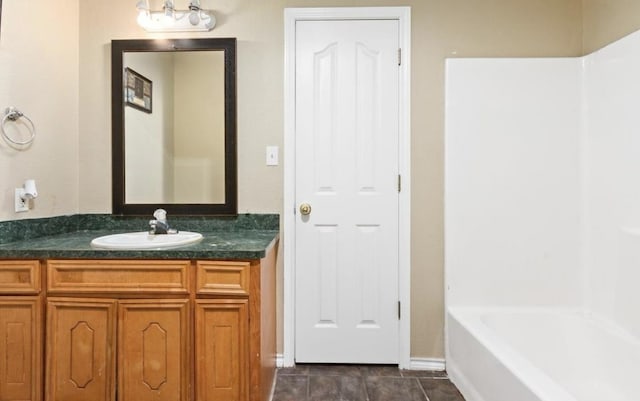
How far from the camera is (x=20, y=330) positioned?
1422 mm

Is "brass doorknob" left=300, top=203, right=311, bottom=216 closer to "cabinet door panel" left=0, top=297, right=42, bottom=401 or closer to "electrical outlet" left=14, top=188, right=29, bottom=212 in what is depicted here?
"cabinet door panel" left=0, top=297, right=42, bottom=401

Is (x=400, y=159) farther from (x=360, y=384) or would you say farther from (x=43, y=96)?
(x=43, y=96)

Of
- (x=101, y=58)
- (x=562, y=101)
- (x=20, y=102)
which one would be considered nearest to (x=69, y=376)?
(x=20, y=102)

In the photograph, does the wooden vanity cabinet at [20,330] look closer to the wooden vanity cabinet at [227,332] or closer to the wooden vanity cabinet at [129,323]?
the wooden vanity cabinet at [129,323]

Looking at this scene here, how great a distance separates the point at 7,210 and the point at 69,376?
0.82 metres

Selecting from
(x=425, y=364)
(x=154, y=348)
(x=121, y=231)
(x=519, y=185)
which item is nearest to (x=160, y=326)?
(x=154, y=348)

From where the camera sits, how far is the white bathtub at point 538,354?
4.52ft

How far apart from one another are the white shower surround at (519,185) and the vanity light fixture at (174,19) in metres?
1.43

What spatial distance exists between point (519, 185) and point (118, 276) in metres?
2.08

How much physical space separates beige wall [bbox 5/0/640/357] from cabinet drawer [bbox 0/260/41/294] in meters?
0.58

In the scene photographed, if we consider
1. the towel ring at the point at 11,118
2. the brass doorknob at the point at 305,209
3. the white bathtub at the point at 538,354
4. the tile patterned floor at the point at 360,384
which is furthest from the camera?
the brass doorknob at the point at 305,209

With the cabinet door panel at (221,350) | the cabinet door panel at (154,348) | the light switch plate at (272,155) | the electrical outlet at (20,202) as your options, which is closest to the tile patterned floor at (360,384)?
the cabinet door panel at (221,350)

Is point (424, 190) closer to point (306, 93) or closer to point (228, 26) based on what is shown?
point (306, 93)

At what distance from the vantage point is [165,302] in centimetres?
141
